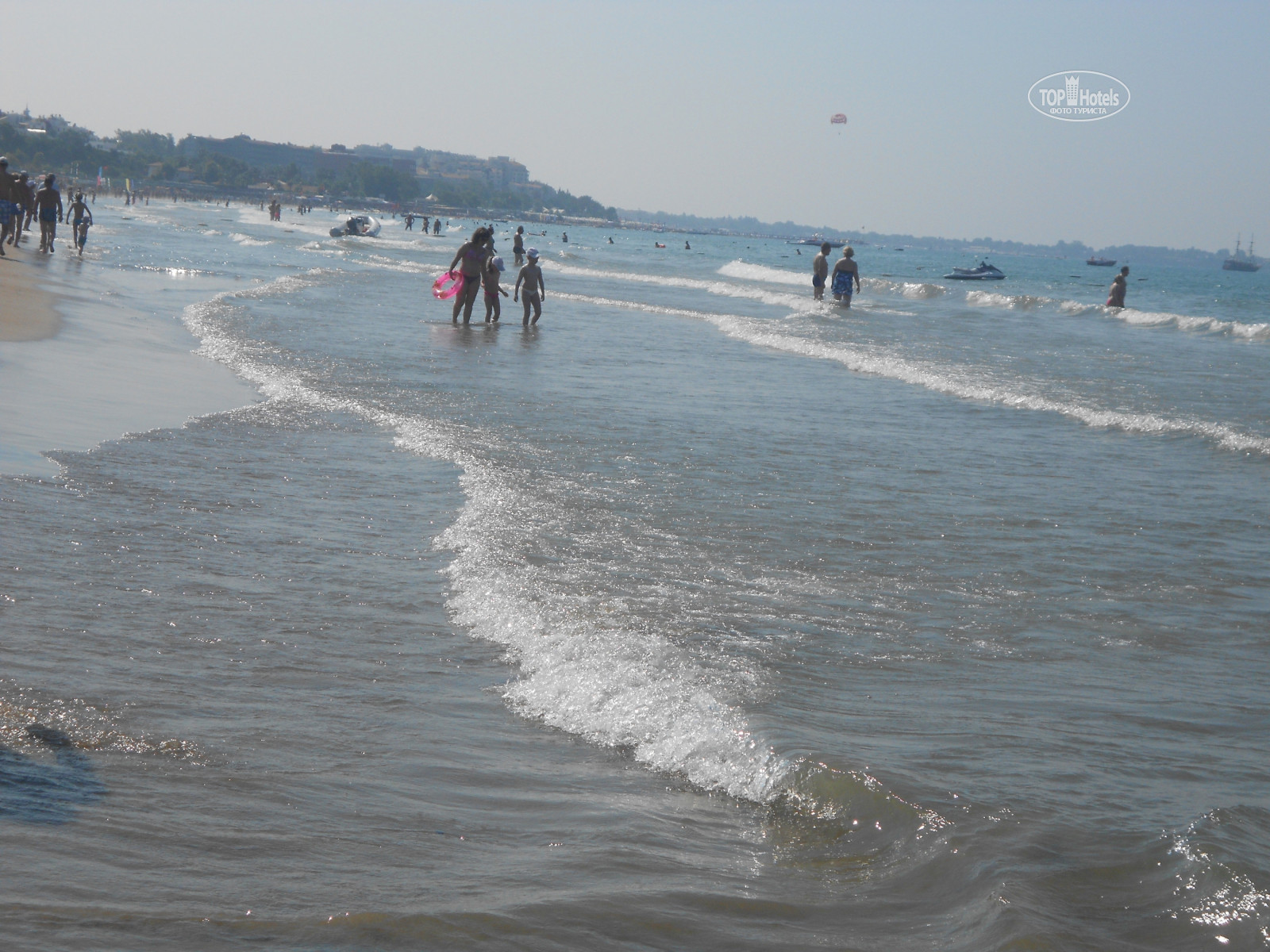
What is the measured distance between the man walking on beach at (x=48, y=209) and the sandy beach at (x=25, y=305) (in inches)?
181

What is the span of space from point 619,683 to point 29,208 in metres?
28.0

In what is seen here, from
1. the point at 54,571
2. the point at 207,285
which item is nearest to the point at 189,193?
the point at 207,285

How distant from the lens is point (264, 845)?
129 inches

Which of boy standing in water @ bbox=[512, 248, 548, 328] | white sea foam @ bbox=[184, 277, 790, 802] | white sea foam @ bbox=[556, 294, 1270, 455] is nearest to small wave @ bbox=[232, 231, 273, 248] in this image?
white sea foam @ bbox=[556, 294, 1270, 455]

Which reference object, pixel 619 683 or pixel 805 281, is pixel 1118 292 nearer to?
pixel 805 281

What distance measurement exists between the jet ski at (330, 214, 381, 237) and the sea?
189 ft

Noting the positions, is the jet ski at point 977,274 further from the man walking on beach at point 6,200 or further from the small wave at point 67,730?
the small wave at point 67,730

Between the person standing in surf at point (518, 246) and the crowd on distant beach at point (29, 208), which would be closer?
the crowd on distant beach at point (29, 208)

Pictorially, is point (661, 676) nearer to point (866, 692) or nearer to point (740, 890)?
point (866, 692)

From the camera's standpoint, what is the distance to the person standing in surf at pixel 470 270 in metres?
19.7

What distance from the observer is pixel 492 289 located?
20.2 meters

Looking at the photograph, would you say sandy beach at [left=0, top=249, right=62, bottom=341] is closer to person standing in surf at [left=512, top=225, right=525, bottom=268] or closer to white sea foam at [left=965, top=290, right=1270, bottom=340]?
person standing in surf at [left=512, top=225, right=525, bottom=268]

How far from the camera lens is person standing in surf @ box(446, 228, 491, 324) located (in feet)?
64.6

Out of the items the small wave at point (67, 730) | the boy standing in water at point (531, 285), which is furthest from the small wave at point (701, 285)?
the small wave at point (67, 730)
